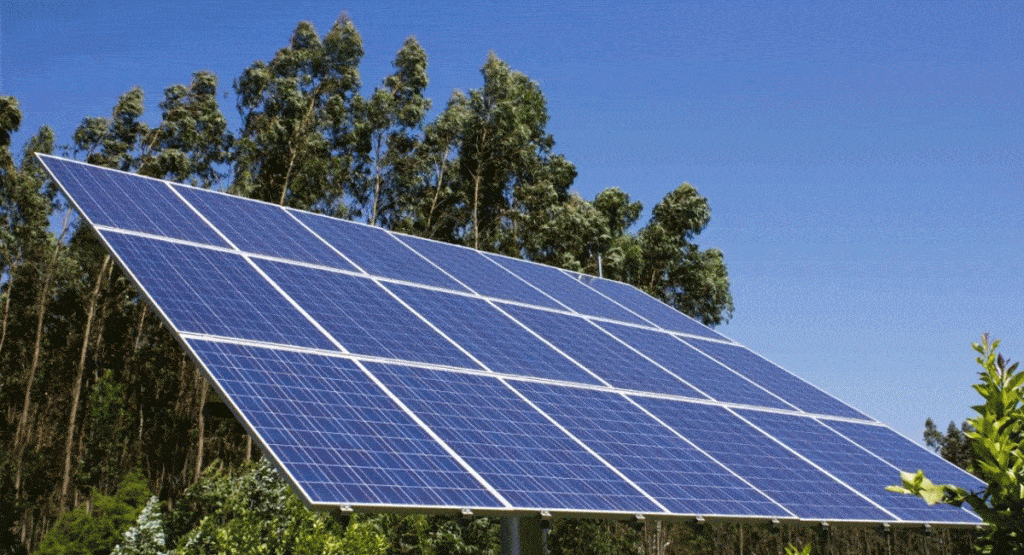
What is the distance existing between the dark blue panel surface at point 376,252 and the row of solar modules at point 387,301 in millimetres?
39

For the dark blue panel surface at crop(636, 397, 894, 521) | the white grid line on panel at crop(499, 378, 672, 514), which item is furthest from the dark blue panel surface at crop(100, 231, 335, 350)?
the dark blue panel surface at crop(636, 397, 894, 521)

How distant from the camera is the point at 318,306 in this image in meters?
11.6

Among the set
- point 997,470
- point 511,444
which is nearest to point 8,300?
point 511,444

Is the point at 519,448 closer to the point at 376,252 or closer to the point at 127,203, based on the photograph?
the point at 127,203

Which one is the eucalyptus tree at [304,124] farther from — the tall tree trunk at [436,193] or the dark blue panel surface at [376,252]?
the dark blue panel surface at [376,252]

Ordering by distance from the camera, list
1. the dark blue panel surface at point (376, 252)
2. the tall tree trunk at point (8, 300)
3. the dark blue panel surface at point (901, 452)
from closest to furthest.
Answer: the dark blue panel surface at point (376, 252), the dark blue panel surface at point (901, 452), the tall tree trunk at point (8, 300)

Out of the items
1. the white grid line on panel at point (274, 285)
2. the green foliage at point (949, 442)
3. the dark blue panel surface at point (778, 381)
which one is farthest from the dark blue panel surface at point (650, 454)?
the green foliage at point (949, 442)

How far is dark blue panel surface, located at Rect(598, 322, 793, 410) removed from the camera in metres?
15.2

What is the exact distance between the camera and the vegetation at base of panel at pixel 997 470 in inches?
172

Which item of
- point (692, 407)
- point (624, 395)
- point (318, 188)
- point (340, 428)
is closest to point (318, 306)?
point (340, 428)

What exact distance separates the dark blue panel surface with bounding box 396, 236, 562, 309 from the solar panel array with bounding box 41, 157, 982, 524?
9cm

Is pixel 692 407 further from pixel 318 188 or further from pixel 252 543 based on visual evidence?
pixel 318 188

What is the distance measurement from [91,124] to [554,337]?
152ft

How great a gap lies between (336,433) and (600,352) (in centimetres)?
663
